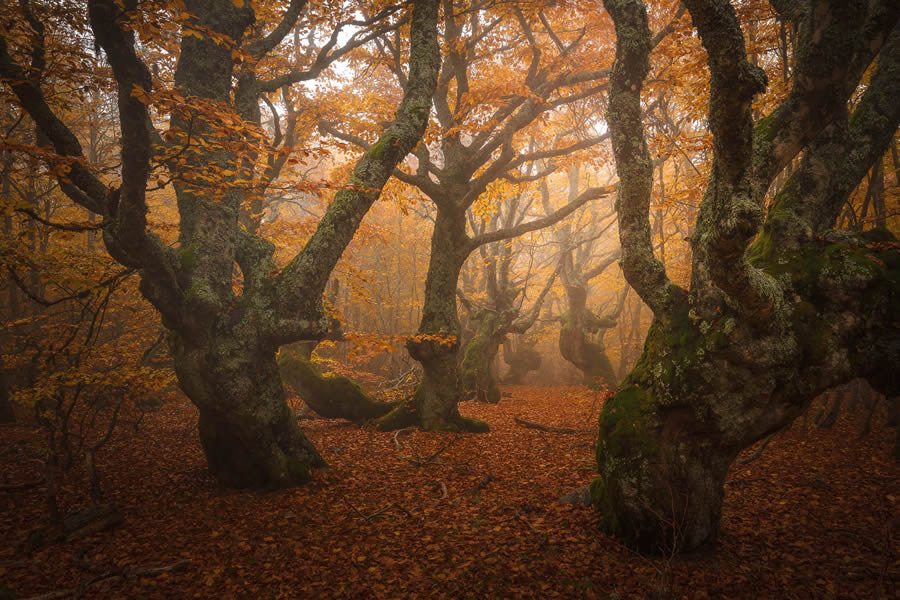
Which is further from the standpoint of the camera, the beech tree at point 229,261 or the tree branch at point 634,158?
the beech tree at point 229,261

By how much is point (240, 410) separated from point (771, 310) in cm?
622

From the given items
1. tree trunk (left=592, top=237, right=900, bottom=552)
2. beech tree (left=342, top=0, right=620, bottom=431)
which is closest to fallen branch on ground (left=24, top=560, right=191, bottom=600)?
tree trunk (left=592, top=237, right=900, bottom=552)

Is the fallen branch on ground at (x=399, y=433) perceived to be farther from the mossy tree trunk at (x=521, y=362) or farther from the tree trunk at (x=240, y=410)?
the mossy tree trunk at (x=521, y=362)

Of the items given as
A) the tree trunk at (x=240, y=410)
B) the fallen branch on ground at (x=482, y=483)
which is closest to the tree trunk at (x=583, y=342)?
the fallen branch on ground at (x=482, y=483)

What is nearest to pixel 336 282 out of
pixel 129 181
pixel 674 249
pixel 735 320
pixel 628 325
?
pixel 129 181

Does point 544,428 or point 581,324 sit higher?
point 581,324

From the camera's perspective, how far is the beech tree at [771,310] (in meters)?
3.76

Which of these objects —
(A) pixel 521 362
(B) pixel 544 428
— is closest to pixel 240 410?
(B) pixel 544 428

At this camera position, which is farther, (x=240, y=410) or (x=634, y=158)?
(x=240, y=410)

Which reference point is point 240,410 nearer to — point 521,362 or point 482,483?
point 482,483

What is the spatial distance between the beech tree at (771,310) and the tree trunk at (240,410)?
4.48m

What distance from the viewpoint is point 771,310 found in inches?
138

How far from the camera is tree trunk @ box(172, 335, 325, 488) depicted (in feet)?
18.5

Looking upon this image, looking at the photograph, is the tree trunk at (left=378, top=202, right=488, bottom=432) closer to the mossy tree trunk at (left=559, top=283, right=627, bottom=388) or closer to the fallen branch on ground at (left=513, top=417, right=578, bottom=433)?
the fallen branch on ground at (left=513, top=417, right=578, bottom=433)
